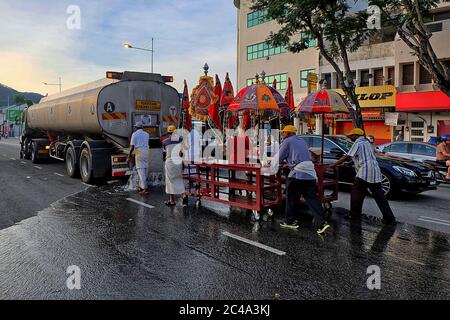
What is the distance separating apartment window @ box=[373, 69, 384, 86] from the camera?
26.2 metres

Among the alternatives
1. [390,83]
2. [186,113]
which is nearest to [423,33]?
[186,113]

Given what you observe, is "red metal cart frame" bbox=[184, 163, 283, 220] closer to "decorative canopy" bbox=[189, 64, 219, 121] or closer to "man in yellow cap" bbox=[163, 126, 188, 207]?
"man in yellow cap" bbox=[163, 126, 188, 207]

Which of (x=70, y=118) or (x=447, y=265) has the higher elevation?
(x=70, y=118)

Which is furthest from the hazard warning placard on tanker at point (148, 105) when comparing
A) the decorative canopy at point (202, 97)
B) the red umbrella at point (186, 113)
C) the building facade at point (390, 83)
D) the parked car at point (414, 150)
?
the building facade at point (390, 83)

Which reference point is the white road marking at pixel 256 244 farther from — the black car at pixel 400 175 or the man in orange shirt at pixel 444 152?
the man in orange shirt at pixel 444 152

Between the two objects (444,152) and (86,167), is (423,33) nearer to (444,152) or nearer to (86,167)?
(444,152)

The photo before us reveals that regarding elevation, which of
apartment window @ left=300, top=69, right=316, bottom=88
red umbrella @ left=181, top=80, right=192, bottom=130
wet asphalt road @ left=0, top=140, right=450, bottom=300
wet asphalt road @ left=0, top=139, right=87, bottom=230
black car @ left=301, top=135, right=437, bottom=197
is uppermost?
apartment window @ left=300, top=69, right=316, bottom=88

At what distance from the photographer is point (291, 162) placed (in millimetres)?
6629

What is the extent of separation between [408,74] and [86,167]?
20.6m

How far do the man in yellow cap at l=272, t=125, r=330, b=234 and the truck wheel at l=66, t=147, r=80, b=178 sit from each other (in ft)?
27.5

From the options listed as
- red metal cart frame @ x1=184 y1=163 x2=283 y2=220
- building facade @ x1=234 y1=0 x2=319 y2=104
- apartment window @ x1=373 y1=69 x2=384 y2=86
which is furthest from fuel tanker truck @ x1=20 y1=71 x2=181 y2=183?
apartment window @ x1=373 y1=69 x2=384 y2=86
